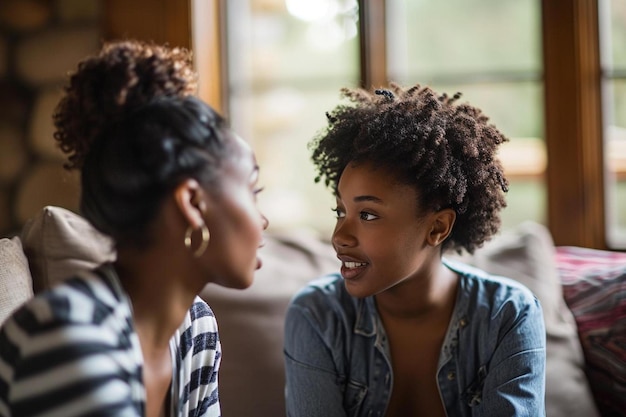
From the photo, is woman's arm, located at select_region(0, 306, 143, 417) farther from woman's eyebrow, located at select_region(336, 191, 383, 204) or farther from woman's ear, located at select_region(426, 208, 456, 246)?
woman's ear, located at select_region(426, 208, 456, 246)

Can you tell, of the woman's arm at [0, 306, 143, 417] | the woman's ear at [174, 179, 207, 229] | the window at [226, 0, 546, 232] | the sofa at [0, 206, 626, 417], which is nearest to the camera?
the woman's arm at [0, 306, 143, 417]

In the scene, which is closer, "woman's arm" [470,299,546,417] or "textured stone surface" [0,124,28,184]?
"woman's arm" [470,299,546,417]

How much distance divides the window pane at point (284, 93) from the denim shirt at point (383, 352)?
0.91 m

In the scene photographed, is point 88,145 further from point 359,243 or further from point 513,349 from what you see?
point 513,349

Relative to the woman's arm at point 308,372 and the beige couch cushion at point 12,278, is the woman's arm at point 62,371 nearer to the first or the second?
the beige couch cushion at point 12,278

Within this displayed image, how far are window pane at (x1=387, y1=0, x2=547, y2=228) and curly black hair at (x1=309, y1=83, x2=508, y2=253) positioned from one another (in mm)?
751

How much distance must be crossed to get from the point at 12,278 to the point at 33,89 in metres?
1.28

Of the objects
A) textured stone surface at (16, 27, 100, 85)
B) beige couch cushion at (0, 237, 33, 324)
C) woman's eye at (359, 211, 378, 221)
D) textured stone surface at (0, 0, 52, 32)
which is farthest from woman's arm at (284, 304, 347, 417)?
textured stone surface at (0, 0, 52, 32)

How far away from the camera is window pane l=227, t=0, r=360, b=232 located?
2.60m

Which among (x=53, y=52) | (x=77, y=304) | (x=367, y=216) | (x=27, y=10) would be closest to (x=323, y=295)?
(x=367, y=216)

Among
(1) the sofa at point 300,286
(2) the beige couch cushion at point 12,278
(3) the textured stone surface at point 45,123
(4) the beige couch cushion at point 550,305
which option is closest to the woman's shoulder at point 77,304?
(2) the beige couch cushion at point 12,278

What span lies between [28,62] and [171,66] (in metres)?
1.64

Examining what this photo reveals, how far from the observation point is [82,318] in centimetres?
104

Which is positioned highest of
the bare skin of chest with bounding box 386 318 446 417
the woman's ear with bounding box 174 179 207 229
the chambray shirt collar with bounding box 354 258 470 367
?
the woman's ear with bounding box 174 179 207 229
